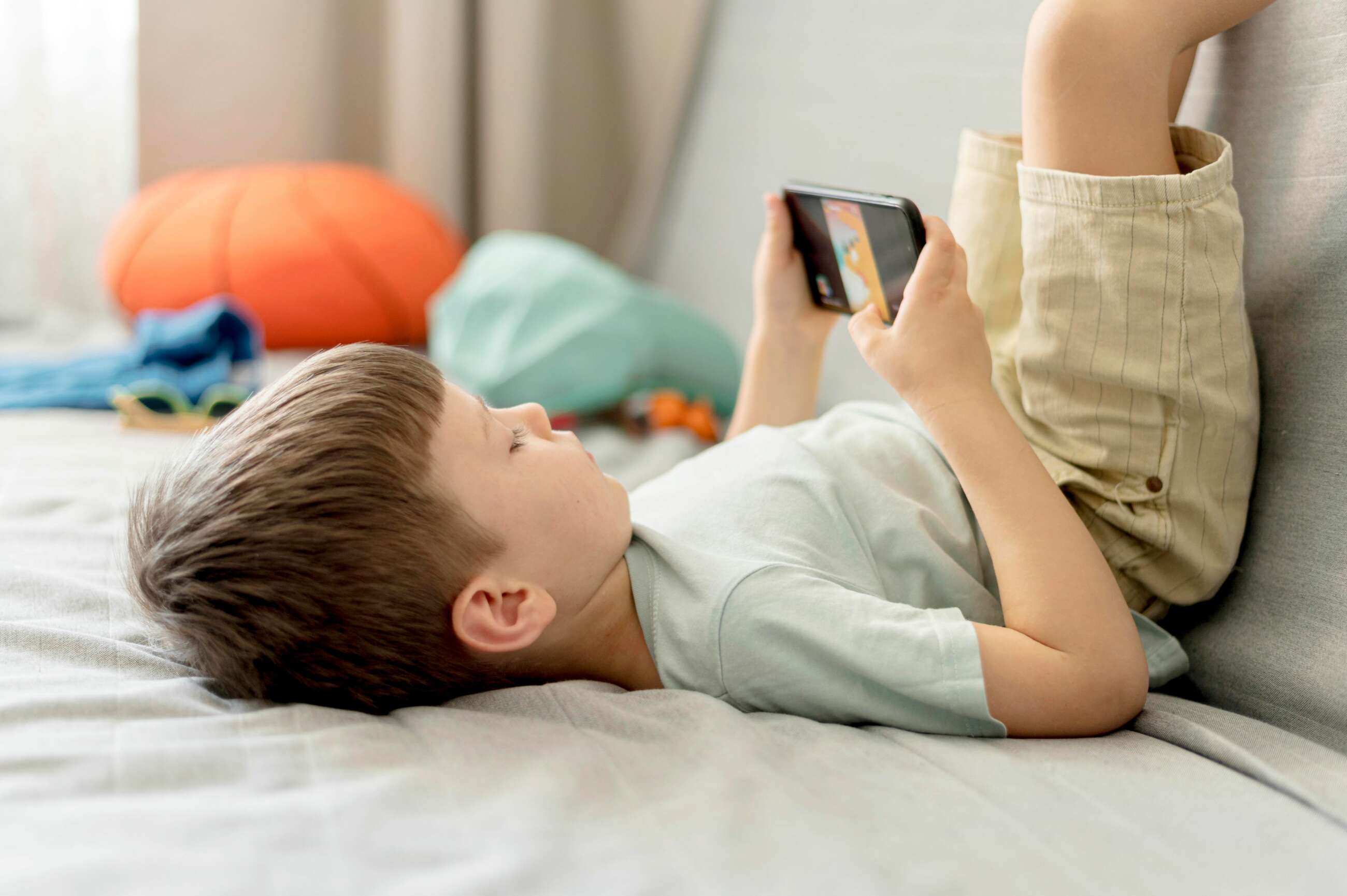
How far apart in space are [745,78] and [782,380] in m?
0.76

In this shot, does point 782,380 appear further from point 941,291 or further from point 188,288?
point 188,288

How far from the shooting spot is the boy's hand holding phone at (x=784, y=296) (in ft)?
3.31

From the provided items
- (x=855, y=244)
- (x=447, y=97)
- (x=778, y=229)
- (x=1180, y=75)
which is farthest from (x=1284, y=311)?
(x=447, y=97)

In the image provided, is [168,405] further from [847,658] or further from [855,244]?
[847,658]

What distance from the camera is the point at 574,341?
143cm

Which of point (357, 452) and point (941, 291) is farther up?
point (941, 291)

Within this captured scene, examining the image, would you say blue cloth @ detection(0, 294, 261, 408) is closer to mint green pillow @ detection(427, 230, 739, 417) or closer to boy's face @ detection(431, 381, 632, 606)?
mint green pillow @ detection(427, 230, 739, 417)

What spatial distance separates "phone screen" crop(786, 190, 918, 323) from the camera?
0.79m

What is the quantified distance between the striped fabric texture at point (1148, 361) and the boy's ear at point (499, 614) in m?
0.38

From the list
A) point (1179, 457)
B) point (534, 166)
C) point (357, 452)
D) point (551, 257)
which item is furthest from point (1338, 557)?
point (534, 166)

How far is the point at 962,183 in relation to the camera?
0.94m

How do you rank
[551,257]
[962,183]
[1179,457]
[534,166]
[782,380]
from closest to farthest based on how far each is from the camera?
[1179,457] < [962,183] < [782,380] < [551,257] < [534,166]

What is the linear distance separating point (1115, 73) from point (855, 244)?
216 millimetres

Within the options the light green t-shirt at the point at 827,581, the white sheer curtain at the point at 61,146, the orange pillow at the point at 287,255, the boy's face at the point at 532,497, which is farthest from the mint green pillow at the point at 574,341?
the white sheer curtain at the point at 61,146
